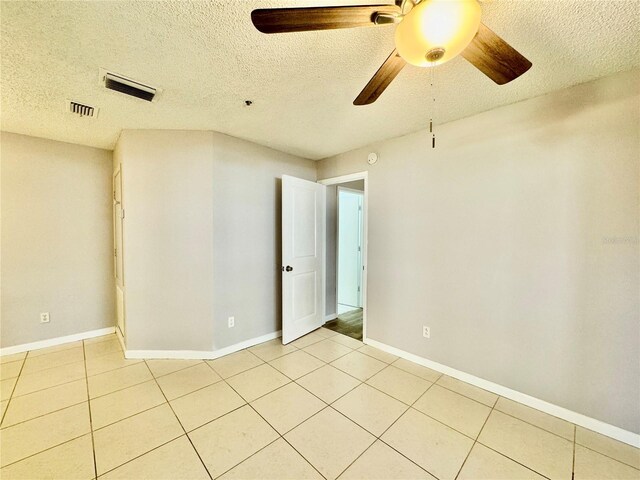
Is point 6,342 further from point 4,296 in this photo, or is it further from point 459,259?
point 459,259

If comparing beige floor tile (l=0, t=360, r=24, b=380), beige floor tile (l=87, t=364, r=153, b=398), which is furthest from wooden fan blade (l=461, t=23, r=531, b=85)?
beige floor tile (l=0, t=360, r=24, b=380)

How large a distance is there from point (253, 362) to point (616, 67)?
3647 millimetres

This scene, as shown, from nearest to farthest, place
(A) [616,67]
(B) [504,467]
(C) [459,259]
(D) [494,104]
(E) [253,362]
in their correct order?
(B) [504,467] → (A) [616,67] → (D) [494,104] → (C) [459,259] → (E) [253,362]

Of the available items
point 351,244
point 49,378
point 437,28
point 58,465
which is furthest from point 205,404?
point 351,244

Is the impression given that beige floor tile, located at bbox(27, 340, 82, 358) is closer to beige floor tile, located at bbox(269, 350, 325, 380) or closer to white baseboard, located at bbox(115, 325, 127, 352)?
white baseboard, located at bbox(115, 325, 127, 352)

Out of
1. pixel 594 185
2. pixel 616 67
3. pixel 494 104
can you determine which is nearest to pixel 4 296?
pixel 494 104

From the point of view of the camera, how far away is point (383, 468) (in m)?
1.44

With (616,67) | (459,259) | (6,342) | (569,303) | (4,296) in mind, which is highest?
(616,67)

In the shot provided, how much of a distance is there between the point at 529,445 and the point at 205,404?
2.27 m

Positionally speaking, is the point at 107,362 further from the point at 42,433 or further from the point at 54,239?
the point at 54,239

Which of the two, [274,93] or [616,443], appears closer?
[616,443]

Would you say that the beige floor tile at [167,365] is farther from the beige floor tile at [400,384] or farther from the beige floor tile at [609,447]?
the beige floor tile at [609,447]

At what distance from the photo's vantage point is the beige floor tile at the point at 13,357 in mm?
2605

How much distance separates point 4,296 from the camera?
273cm
